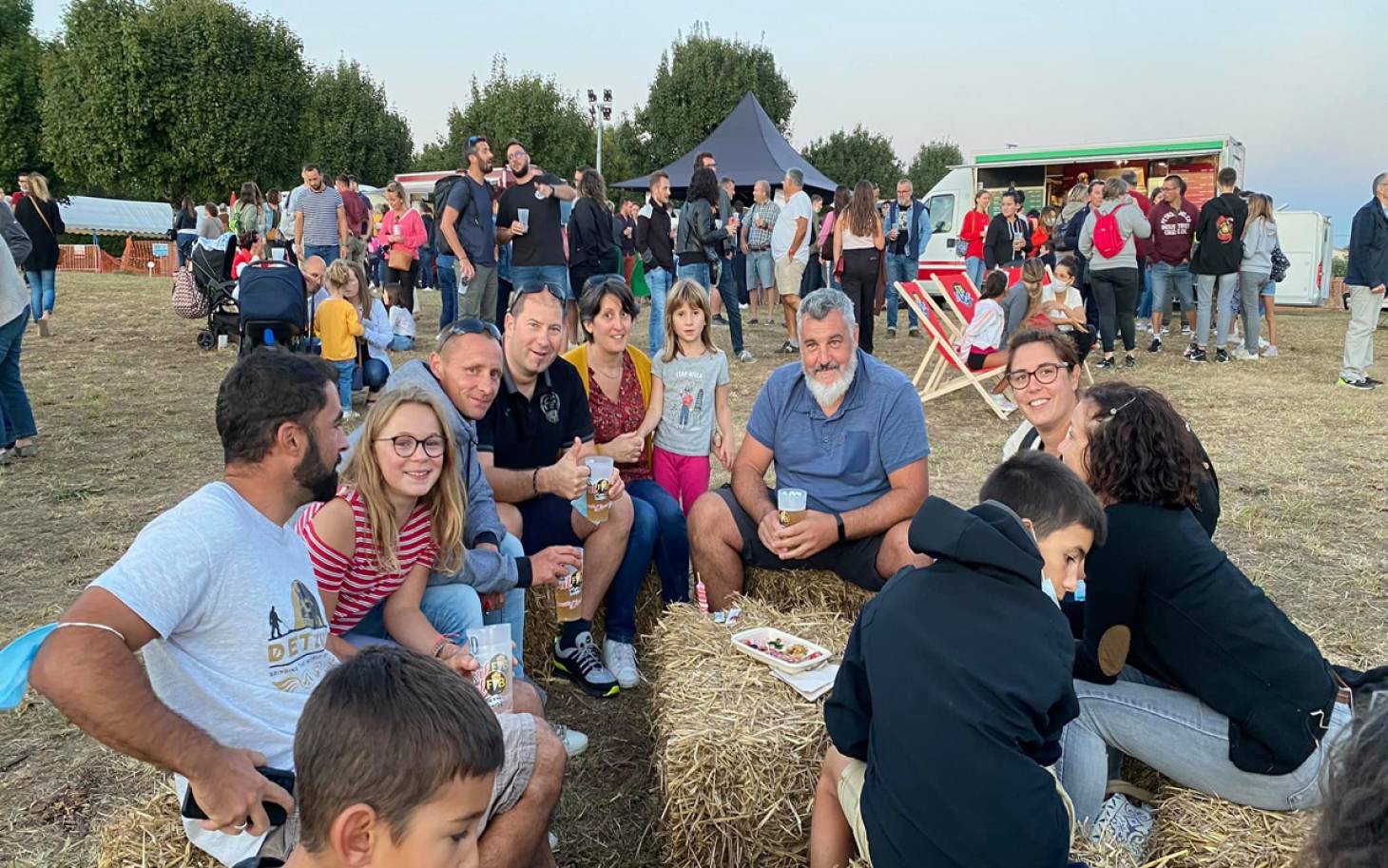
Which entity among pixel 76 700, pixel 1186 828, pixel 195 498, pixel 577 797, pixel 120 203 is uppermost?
pixel 120 203

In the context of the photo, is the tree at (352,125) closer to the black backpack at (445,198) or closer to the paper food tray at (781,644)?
the black backpack at (445,198)

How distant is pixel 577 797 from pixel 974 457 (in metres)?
4.89

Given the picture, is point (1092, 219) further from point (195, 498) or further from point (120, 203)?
point (120, 203)

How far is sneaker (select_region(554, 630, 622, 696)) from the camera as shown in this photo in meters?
3.72

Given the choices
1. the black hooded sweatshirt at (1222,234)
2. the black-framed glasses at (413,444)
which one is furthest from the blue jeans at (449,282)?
the black hooded sweatshirt at (1222,234)

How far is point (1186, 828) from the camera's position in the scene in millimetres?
2248

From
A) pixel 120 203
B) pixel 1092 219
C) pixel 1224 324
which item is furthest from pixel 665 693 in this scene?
pixel 120 203

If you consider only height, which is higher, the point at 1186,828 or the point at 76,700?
the point at 76,700

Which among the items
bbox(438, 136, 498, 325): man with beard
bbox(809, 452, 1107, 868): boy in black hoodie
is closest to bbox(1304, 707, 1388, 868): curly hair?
bbox(809, 452, 1107, 868): boy in black hoodie

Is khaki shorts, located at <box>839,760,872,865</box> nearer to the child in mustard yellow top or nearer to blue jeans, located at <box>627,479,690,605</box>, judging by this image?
blue jeans, located at <box>627,479,690,605</box>

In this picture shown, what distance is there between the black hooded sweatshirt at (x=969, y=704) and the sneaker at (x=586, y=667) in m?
1.95

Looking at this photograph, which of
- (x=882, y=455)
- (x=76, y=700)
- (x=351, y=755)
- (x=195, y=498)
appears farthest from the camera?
(x=882, y=455)

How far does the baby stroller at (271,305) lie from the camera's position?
7.88 meters

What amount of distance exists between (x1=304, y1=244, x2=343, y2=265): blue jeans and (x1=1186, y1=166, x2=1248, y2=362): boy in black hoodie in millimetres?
10904
